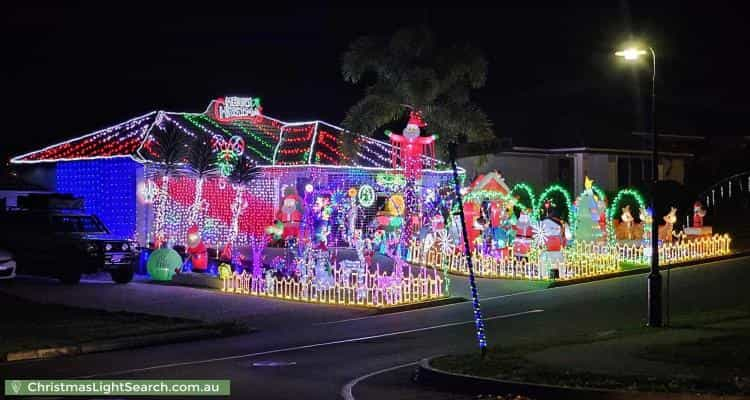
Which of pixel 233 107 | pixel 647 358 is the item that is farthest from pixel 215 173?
pixel 647 358

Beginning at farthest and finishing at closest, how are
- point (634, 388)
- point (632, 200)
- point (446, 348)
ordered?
point (632, 200) < point (446, 348) < point (634, 388)

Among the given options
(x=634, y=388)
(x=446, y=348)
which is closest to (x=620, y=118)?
(x=446, y=348)

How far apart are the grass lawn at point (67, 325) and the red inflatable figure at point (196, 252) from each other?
6.52 meters

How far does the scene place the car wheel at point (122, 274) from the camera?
1038 inches

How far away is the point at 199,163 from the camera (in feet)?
104

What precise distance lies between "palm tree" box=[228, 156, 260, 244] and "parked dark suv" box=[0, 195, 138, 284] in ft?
17.7

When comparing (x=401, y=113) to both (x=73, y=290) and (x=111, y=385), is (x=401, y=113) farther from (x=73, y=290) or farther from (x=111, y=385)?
(x=111, y=385)

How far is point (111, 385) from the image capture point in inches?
498

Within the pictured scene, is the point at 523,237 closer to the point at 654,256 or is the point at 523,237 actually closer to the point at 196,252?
the point at 196,252

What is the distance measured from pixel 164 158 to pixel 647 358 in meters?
21.0

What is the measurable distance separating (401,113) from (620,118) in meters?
28.9

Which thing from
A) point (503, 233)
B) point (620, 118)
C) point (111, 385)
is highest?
point (620, 118)

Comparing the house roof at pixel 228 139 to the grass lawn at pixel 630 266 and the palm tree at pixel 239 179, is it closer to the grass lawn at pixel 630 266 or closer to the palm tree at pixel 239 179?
the palm tree at pixel 239 179

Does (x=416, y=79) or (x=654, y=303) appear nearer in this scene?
(x=654, y=303)
